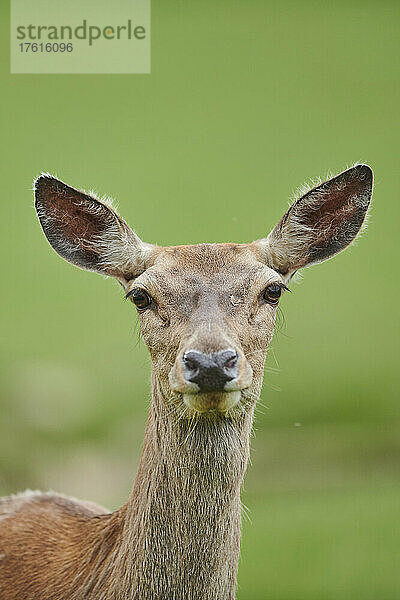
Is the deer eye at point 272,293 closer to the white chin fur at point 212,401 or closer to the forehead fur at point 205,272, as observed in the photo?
the forehead fur at point 205,272

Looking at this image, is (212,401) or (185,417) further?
(185,417)

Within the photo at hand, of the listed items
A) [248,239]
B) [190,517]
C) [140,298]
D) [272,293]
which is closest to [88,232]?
[140,298]

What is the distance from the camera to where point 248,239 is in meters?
16.5

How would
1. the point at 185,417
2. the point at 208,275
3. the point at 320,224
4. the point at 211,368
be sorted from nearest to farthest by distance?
the point at 211,368
the point at 185,417
the point at 208,275
the point at 320,224

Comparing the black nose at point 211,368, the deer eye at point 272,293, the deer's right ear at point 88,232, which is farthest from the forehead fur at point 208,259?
the black nose at point 211,368

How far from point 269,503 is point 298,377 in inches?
143

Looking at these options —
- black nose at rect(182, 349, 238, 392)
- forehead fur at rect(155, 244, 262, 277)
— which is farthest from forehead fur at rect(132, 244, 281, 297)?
black nose at rect(182, 349, 238, 392)

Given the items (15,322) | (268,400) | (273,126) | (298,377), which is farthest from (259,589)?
(273,126)

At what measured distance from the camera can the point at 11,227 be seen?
1791 cm

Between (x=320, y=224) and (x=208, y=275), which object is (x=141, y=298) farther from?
(x=320, y=224)

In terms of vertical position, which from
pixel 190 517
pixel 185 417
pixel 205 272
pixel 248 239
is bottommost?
pixel 190 517

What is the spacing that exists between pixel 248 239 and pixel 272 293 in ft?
37.9

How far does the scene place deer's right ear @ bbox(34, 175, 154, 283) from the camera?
17.6ft

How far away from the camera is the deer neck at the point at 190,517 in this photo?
4758 millimetres
